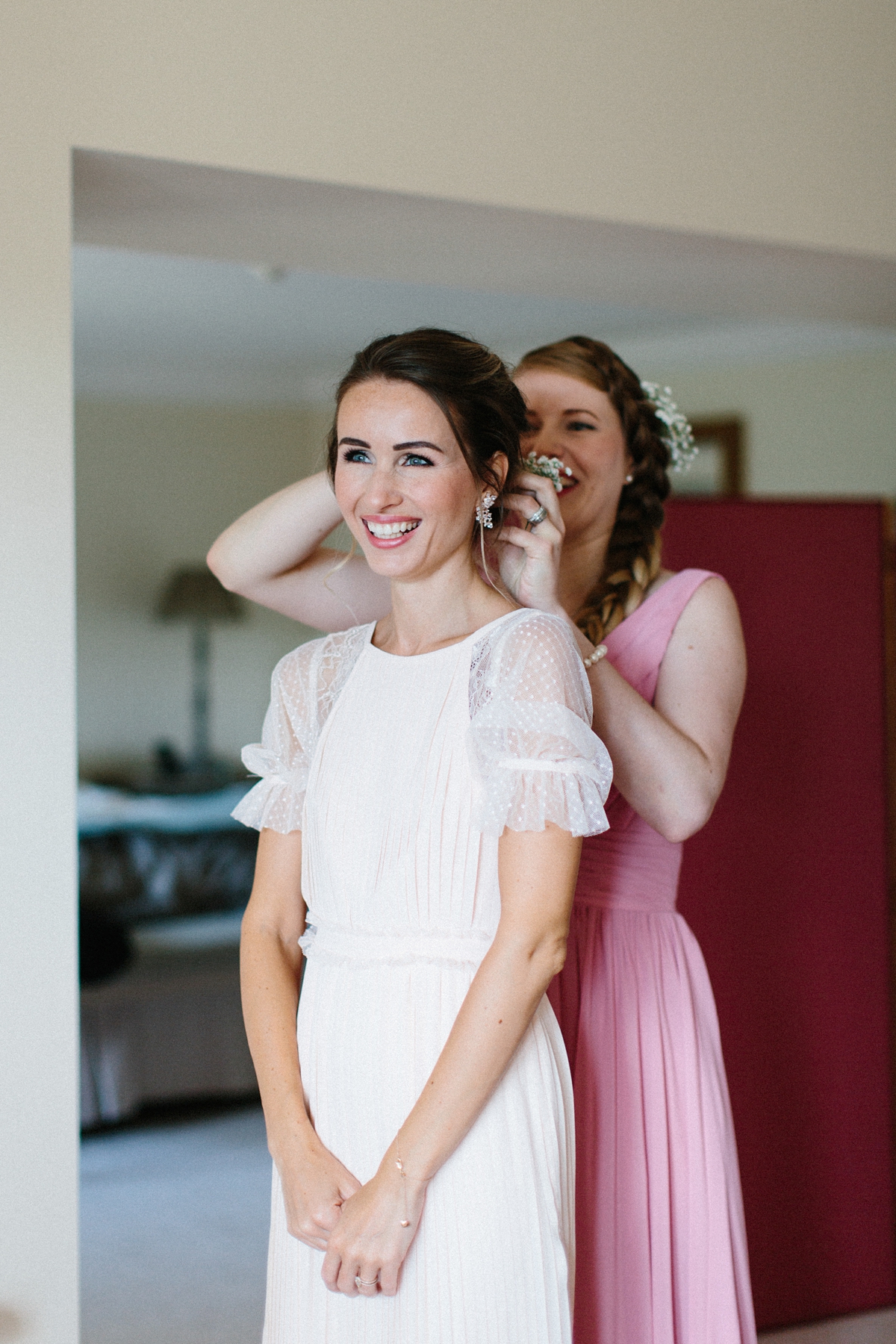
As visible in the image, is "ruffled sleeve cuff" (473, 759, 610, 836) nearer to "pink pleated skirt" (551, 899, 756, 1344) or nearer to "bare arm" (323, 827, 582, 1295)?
"bare arm" (323, 827, 582, 1295)

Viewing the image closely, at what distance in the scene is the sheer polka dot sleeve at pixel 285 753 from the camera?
1635 millimetres

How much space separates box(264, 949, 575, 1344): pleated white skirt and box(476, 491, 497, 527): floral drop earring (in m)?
0.51

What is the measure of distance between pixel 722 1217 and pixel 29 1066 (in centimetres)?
103

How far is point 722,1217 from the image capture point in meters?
1.81

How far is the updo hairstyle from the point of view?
1473mm

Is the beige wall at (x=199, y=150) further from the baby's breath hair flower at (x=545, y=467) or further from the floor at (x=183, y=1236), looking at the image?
the floor at (x=183, y=1236)

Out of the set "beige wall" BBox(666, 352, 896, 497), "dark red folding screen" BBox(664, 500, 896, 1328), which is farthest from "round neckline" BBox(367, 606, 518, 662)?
"beige wall" BBox(666, 352, 896, 497)

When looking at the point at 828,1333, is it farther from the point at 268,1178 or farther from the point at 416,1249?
the point at 416,1249

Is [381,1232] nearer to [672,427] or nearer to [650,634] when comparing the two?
[650,634]

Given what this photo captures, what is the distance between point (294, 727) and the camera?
166 cm

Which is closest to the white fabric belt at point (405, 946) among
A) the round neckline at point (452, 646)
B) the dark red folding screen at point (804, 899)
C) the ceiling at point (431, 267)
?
the round neckline at point (452, 646)

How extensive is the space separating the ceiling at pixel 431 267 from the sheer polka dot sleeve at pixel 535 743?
110 centimetres

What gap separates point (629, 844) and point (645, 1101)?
35 centimetres

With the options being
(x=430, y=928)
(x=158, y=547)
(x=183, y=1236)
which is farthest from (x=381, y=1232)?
(x=158, y=547)
